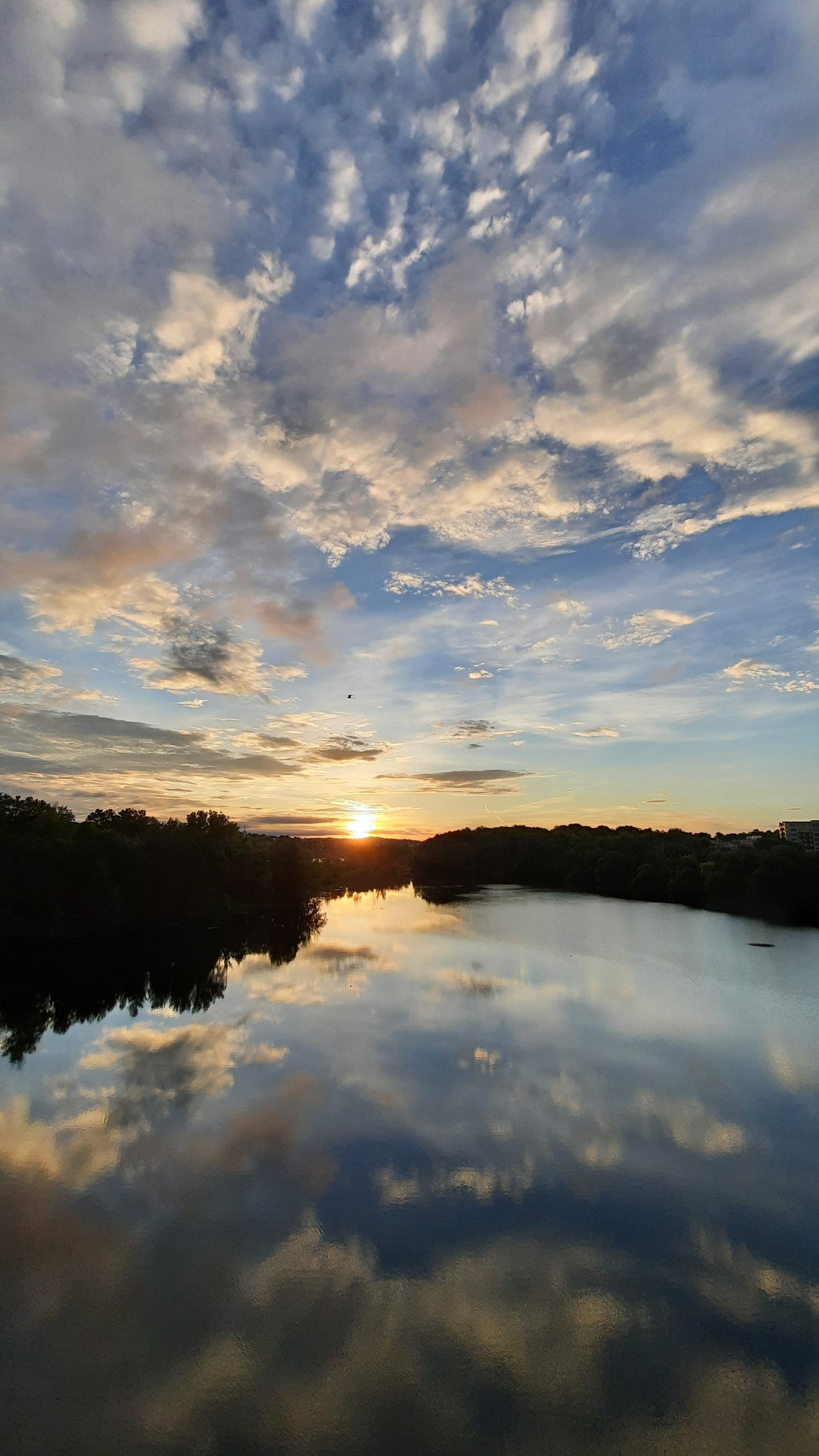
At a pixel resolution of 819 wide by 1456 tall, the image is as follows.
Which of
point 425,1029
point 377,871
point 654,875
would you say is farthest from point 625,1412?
point 377,871

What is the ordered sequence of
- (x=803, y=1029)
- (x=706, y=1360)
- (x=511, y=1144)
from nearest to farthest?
(x=706, y=1360), (x=511, y=1144), (x=803, y=1029)

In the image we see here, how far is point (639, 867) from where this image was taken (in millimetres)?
109438

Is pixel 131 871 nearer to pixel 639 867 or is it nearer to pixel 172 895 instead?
pixel 172 895

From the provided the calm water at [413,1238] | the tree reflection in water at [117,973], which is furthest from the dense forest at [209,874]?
the calm water at [413,1238]

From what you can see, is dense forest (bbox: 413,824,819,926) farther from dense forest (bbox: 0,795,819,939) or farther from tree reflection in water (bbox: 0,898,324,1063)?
tree reflection in water (bbox: 0,898,324,1063)

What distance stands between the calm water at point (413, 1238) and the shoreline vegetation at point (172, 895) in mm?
9780

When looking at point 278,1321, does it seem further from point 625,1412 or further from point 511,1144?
point 511,1144

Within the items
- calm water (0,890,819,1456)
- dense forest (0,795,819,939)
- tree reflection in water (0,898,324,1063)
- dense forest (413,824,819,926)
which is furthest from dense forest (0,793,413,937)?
dense forest (413,824,819,926)

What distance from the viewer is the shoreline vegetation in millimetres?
41594

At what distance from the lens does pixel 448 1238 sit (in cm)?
1549

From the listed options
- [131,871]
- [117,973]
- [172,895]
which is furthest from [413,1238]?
[172,895]

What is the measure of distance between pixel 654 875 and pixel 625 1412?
99.4 meters

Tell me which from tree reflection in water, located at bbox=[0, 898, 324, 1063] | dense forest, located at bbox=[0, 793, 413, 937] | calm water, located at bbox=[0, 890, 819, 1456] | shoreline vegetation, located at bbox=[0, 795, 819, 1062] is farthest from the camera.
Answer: dense forest, located at bbox=[0, 793, 413, 937]

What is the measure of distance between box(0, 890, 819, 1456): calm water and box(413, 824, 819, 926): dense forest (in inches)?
2012
